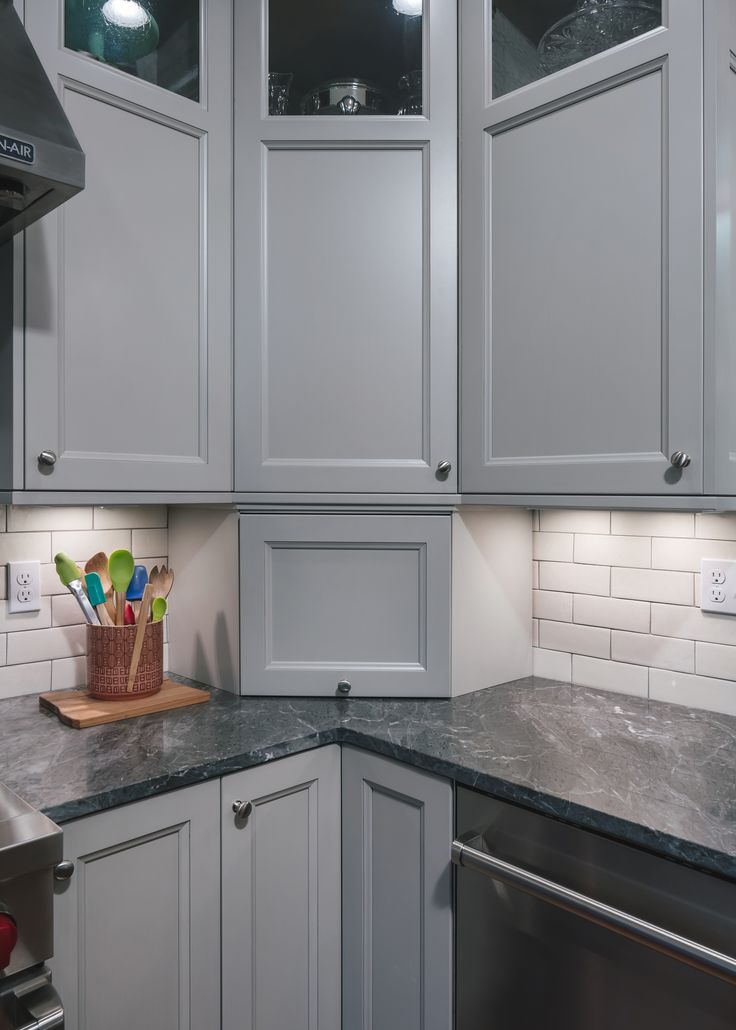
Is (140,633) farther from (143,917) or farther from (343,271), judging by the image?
(343,271)

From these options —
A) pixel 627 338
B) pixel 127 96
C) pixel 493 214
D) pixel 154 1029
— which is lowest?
pixel 154 1029

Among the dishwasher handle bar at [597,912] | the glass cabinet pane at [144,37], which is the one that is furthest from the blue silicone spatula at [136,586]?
the glass cabinet pane at [144,37]

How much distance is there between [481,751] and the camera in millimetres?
1343

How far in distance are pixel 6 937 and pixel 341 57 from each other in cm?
173

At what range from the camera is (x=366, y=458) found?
162 cm

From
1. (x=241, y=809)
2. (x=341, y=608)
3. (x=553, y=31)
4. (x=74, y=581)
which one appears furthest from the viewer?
(x=341, y=608)

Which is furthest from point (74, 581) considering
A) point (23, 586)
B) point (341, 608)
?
Result: point (341, 608)

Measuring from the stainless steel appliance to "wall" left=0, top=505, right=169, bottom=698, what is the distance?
72 centimetres

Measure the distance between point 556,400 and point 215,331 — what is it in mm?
730

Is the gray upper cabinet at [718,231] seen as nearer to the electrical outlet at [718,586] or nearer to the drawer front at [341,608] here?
the electrical outlet at [718,586]

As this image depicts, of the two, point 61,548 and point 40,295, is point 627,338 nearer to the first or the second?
point 40,295

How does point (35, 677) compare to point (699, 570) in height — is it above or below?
below

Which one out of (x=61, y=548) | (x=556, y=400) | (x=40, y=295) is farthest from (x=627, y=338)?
(x=61, y=548)

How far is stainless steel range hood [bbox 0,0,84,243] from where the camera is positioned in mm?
1081
